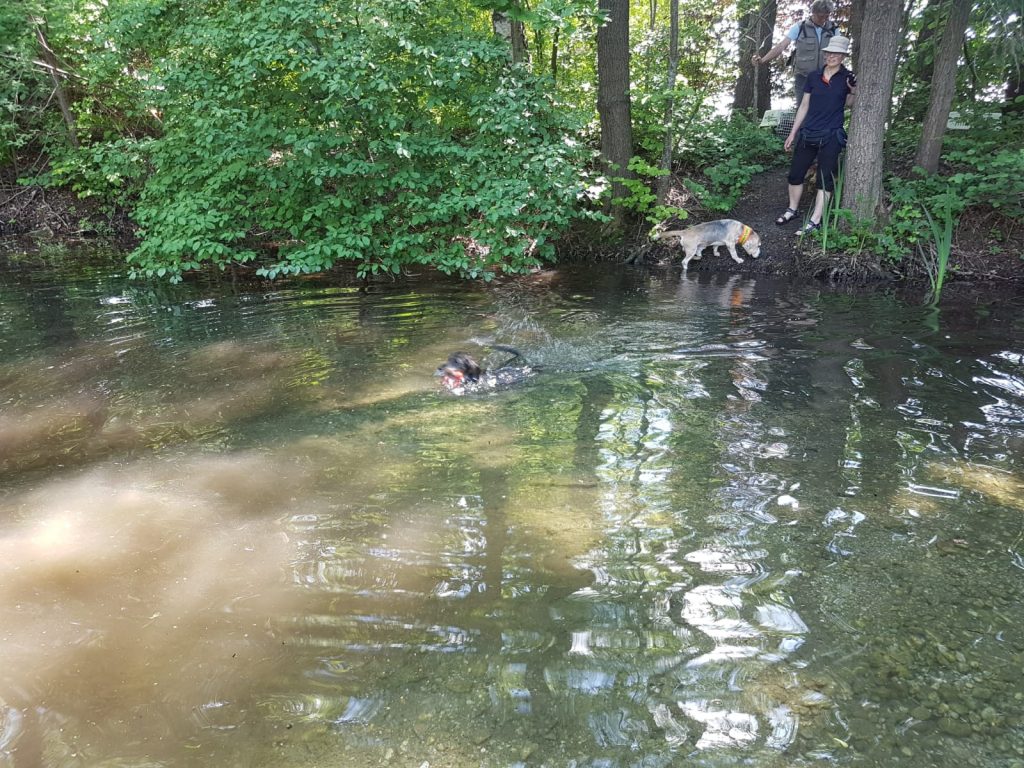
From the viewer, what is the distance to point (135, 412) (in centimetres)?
546

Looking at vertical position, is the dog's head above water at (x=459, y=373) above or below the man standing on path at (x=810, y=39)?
below

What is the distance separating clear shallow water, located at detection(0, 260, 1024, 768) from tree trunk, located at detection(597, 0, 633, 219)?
217 inches

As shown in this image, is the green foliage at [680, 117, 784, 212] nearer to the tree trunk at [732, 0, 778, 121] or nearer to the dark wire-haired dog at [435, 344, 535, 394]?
the tree trunk at [732, 0, 778, 121]

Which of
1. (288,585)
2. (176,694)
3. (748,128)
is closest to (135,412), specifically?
(288,585)

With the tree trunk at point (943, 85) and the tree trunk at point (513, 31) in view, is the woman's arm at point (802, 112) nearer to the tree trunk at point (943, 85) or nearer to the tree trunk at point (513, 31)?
the tree trunk at point (943, 85)

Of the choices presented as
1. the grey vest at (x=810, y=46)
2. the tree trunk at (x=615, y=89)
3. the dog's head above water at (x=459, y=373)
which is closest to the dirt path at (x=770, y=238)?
the tree trunk at (x=615, y=89)

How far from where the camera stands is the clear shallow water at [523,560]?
8.07 feet

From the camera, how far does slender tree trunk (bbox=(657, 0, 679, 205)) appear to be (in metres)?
9.74

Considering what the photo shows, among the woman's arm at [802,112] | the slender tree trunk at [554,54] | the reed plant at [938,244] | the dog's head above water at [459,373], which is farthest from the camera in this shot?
the slender tree trunk at [554,54]

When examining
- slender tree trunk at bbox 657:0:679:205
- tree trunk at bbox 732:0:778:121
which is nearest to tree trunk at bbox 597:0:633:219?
slender tree trunk at bbox 657:0:679:205

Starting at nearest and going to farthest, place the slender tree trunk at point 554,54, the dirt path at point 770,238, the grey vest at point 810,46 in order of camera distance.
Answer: the grey vest at point 810,46, the dirt path at point 770,238, the slender tree trunk at point 554,54

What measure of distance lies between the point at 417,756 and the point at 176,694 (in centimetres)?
106

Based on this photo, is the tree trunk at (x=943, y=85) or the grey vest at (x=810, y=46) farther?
the grey vest at (x=810, y=46)

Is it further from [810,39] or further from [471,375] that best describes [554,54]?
[471,375]
